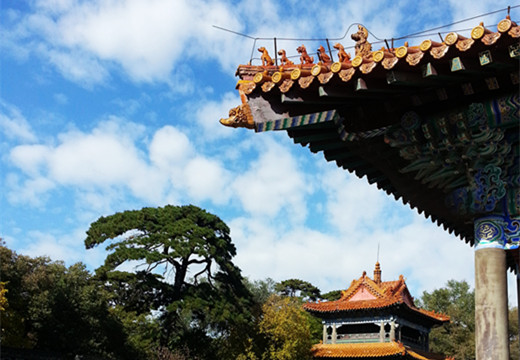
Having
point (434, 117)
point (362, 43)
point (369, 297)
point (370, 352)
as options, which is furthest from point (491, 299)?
point (369, 297)

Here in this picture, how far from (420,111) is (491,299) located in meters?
1.81

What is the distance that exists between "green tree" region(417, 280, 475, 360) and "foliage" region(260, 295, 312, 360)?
21.9 m

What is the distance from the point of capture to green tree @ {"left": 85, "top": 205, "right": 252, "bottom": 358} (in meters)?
34.0

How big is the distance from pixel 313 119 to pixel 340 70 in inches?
20.9

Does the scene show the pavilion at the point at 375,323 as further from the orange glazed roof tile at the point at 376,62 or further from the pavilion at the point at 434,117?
the orange glazed roof tile at the point at 376,62

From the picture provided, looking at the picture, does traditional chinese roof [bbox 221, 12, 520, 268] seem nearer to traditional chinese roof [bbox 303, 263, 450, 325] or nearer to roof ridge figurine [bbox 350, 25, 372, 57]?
roof ridge figurine [bbox 350, 25, 372, 57]

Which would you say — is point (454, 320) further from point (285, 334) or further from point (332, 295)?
point (285, 334)

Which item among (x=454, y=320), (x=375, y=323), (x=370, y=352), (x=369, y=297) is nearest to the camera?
(x=370, y=352)

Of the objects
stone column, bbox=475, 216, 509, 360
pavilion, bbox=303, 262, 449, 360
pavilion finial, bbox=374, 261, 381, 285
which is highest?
pavilion finial, bbox=374, 261, 381, 285

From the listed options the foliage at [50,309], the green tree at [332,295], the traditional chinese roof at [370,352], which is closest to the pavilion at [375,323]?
the traditional chinese roof at [370,352]

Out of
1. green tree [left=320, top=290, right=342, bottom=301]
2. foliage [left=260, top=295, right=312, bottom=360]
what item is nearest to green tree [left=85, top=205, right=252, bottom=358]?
foliage [left=260, top=295, right=312, bottom=360]

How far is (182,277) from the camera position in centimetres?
3669

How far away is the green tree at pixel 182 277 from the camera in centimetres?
3403

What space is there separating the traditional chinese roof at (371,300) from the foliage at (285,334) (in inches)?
46.8
